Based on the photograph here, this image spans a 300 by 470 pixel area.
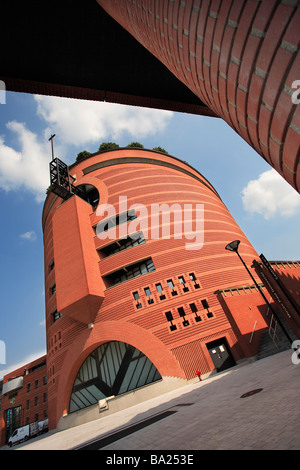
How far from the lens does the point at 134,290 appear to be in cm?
1853

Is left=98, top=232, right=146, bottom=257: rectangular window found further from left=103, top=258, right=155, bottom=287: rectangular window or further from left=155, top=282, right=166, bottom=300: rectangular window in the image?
left=155, top=282, right=166, bottom=300: rectangular window

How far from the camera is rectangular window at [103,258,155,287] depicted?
2014 cm

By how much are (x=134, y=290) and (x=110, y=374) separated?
6.76m

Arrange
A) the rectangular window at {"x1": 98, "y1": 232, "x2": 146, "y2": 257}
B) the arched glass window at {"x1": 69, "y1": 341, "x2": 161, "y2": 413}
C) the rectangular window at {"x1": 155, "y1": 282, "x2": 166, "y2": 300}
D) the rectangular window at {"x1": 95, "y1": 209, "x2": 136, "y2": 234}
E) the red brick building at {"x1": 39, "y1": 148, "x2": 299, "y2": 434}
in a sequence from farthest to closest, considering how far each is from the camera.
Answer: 1. the rectangular window at {"x1": 95, "y1": 209, "x2": 136, "y2": 234}
2. the rectangular window at {"x1": 98, "y1": 232, "x2": 146, "y2": 257}
3. the rectangular window at {"x1": 155, "y1": 282, "x2": 166, "y2": 300}
4. the arched glass window at {"x1": 69, "y1": 341, "x2": 161, "y2": 413}
5. the red brick building at {"x1": 39, "y1": 148, "x2": 299, "y2": 434}

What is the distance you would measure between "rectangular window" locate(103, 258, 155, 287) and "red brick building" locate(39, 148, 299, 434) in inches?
3.6

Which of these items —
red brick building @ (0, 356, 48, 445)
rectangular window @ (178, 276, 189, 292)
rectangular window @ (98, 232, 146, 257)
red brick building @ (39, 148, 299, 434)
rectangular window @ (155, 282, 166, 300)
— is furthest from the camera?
red brick building @ (0, 356, 48, 445)

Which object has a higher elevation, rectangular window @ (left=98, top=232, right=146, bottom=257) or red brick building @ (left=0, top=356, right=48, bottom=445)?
rectangular window @ (left=98, top=232, right=146, bottom=257)

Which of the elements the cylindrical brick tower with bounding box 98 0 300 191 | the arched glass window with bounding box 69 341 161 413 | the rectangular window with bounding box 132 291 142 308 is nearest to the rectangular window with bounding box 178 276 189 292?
the rectangular window with bounding box 132 291 142 308

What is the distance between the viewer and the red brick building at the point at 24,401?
39.9 m

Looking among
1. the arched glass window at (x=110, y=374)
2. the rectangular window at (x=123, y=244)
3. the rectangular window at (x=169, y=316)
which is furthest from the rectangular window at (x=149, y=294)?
the rectangular window at (x=123, y=244)

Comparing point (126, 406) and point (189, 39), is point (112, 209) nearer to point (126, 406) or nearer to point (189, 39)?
point (126, 406)

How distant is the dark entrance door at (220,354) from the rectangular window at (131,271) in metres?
7.20
